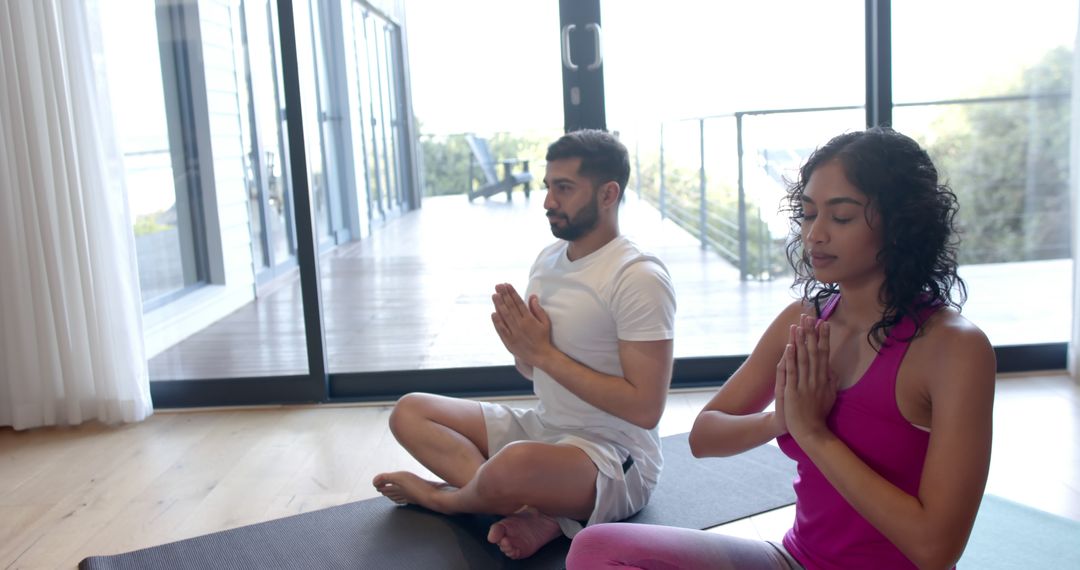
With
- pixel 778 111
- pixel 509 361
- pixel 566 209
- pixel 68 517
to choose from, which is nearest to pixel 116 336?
pixel 68 517

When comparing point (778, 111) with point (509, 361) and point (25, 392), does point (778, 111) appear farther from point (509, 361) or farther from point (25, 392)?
point (25, 392)

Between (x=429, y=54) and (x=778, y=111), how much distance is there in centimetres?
128

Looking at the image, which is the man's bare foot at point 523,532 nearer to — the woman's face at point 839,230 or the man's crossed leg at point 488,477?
the man's crossed leg at point 488,477

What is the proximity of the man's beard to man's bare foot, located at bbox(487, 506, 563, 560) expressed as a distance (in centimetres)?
60

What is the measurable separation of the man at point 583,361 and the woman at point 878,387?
0.60 m

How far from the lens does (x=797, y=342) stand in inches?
44.8

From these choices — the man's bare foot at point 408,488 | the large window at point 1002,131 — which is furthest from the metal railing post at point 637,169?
the man's bare foot at point 408,488

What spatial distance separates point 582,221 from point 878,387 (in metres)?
0.91

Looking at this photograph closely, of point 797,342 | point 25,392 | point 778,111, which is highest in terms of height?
point 778,111

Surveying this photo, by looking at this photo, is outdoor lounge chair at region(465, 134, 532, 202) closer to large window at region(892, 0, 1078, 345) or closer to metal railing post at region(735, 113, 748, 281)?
metal railing post at region(735, 113, 748, 281)

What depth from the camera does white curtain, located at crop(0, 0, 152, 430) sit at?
115 inches

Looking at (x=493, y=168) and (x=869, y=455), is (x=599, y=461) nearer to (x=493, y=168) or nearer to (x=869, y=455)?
(x=869, y=455)

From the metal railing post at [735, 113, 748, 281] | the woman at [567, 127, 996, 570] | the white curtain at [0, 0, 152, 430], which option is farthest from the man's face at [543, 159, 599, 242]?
the white curtain at [0, 0, 152, 430]

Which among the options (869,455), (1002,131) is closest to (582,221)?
(869,455)
